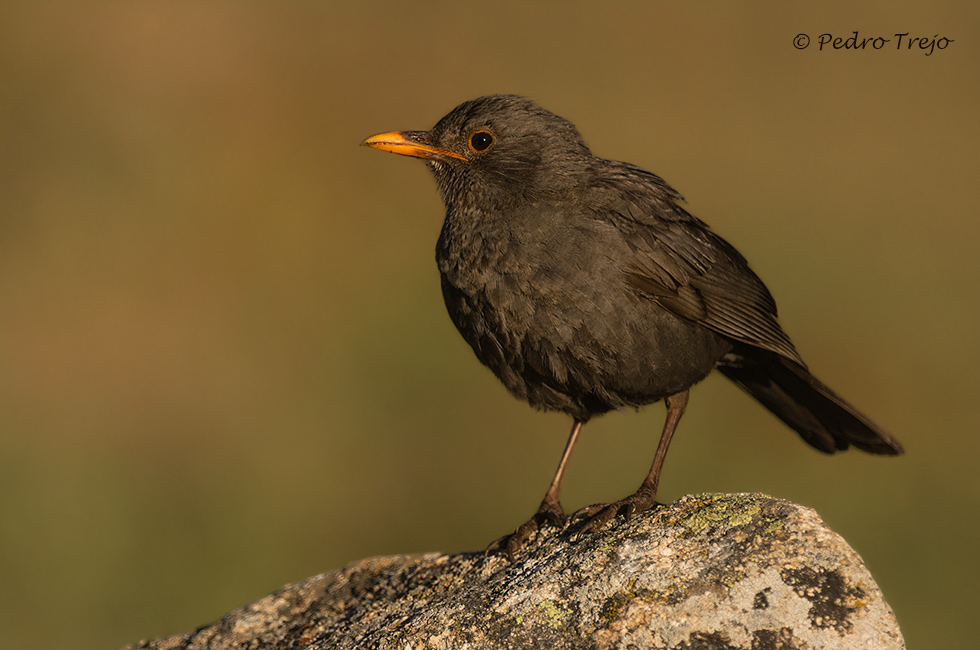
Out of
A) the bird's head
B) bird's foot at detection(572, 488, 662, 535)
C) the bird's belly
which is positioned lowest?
bird's foot at detection(572, 488, 662, 535)

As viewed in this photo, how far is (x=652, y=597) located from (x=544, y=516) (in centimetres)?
130

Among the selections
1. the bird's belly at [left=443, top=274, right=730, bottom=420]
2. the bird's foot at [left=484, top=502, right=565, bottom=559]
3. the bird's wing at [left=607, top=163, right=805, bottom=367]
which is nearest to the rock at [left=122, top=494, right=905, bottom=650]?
the bird's foot at [left=484, top=502, right=565, bottom=559]

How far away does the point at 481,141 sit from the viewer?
5324 mm

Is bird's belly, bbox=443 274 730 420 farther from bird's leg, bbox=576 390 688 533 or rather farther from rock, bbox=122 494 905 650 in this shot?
rock, bbox=122 494 905 650

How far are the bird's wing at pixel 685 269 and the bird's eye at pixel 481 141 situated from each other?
0.64 metres

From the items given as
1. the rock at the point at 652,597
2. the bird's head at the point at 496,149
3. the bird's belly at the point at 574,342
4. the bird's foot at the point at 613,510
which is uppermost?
the bird's head at the point at 496,149

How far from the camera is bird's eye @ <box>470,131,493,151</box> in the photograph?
532 cm

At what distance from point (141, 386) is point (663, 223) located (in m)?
6.54

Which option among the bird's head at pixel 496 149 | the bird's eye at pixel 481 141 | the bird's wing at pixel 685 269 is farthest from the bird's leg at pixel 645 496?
the bird's eye at pixel 481 141

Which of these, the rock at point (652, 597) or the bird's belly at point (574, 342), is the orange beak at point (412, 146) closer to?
the bird's belly at point (574, 342)

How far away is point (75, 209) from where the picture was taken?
1123 cm

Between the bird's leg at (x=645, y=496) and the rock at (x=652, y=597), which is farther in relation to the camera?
the bird's leg at (x=645, y=496)

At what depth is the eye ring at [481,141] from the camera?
5.32m

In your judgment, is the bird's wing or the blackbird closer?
the blackbird
